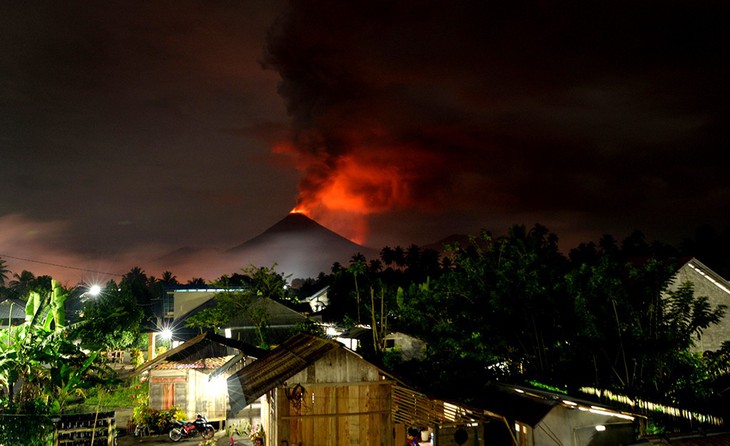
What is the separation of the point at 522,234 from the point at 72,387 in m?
32.5

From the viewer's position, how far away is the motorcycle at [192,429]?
16525 mm

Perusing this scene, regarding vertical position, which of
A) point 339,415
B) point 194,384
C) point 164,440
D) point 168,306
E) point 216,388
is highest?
point 168,306

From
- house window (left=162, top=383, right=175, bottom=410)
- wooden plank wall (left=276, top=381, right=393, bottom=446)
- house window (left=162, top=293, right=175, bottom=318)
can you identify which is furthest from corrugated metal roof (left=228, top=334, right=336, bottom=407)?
house window (left=162, top=293, right=175, bottom=318)

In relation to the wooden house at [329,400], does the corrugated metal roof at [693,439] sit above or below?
below

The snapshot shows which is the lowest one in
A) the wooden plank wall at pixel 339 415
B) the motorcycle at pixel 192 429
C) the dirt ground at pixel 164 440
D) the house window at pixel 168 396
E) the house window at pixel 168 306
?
the dirt ground at pixel 164 440

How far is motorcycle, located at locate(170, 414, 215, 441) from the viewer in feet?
54.2

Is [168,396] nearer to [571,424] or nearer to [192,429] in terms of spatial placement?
[192,429]

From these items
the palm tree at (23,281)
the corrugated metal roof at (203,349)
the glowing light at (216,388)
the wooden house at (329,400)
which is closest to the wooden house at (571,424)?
the wooden house at (329,400)

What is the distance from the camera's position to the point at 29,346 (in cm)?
1422

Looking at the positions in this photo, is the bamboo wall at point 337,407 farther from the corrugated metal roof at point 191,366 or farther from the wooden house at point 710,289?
the wooden house at point 710,289

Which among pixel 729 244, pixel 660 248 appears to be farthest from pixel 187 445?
pixel 729 244

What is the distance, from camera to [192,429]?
16734mm

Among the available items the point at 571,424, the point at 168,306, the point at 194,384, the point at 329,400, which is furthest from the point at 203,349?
the point at 168,306

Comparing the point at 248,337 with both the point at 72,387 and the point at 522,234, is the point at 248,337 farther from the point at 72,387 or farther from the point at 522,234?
the point at 522,234
